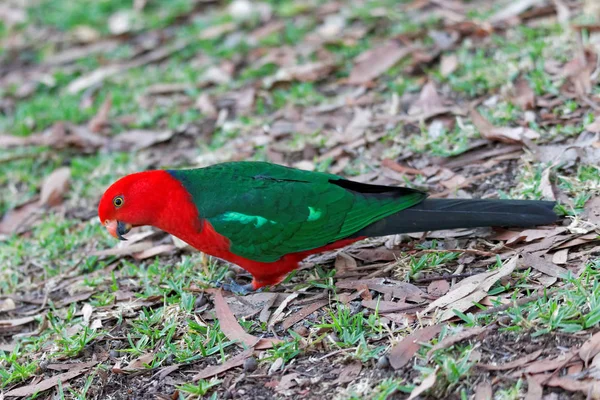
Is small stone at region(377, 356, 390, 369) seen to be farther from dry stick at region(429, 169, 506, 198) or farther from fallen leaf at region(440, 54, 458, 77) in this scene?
fallen leaf at region(440, 54, 458, 77)

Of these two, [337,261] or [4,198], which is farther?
[4,198]

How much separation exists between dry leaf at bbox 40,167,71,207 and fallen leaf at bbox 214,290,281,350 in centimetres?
234

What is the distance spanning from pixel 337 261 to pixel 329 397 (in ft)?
4.13

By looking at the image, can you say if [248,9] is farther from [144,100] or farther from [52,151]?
[52,151]

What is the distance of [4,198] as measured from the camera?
6066mm

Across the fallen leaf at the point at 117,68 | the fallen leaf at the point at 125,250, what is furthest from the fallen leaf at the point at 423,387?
the fallen leaf at the point at 117,68

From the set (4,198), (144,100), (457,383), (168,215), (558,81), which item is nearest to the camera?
(457,383)

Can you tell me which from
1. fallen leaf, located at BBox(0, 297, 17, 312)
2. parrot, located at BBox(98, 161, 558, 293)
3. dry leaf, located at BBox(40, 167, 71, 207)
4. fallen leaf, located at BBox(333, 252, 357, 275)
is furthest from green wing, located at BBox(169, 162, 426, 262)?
dry leaf, located at BBox(40, 167, 71, 207)

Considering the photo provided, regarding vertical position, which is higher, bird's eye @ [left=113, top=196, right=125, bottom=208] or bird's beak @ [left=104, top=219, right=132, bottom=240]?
bird's eye @ [left=113, top=196, right=125, bottom=208]

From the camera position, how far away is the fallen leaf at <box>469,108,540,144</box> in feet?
15.8

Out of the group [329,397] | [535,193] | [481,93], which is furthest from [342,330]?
[481,93]

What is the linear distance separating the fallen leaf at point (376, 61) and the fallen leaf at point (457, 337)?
130 inches

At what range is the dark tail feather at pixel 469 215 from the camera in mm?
3904

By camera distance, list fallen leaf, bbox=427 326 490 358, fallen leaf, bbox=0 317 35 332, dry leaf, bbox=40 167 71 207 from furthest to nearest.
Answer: dry leaf, bbox=40 167 71 207, fallen leaf, bbox=0 317 35 332, fallen leaf, bbox=427 326 490 358
